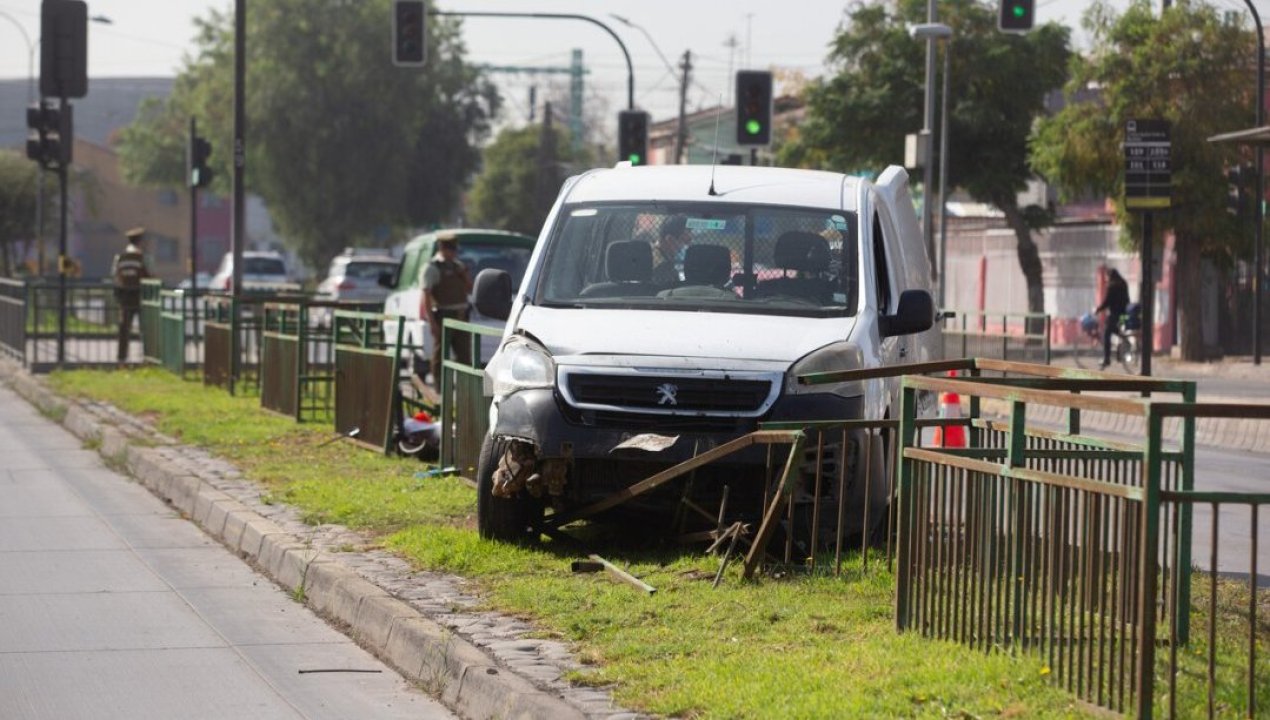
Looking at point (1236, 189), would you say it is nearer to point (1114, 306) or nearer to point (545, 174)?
point (1114, 306)

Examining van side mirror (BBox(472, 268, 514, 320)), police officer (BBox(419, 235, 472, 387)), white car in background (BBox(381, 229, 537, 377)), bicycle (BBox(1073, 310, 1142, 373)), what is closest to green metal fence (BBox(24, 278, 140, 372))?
white car in background (BBox(381, 229, 537, 377))

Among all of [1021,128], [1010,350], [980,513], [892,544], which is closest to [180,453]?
[892,544]

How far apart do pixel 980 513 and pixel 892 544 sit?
273 cm

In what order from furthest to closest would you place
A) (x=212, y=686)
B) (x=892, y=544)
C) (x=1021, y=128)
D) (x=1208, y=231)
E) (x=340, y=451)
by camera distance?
1. (x=1021, y=128)
2. (x=1208, y=231)
3. (x=340, y=451)
4. (x=892, y=544)
5. (x=212, y=686)

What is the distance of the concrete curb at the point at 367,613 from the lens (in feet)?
21.6

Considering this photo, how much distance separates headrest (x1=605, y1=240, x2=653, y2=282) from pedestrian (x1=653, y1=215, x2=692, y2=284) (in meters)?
0.04

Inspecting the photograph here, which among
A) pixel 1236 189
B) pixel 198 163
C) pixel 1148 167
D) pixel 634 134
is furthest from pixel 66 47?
pixel 1236 189

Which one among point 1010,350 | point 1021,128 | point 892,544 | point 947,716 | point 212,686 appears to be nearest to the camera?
point 947,716

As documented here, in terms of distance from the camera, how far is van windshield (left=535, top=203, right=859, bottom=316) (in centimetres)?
1015

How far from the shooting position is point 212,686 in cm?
736

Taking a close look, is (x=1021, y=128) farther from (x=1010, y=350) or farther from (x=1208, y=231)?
(x=1010, y=350)

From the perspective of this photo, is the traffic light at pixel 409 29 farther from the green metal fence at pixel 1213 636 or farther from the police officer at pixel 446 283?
the green metal fence at pixel 1213 636

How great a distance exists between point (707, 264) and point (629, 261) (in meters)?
0.41

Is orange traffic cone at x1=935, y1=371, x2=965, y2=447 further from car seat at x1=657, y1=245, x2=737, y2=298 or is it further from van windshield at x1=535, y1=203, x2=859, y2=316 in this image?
car seat at x1=657, y1=245, x2=737, y2=298
